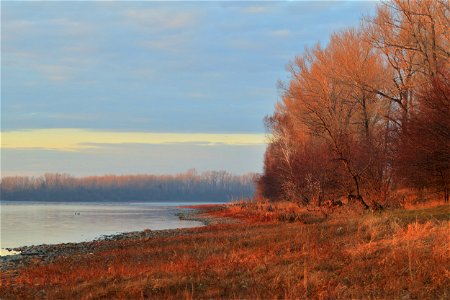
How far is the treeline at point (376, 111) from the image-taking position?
2727cm

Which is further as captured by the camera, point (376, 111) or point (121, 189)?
point (121, 189)

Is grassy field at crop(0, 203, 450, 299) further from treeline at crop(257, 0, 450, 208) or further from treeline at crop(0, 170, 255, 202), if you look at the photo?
treeline at crop(0, 170, 255, 202)

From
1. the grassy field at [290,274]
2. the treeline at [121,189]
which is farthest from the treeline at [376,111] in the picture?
the treeline at [121,189]

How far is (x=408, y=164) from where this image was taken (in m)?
28.0

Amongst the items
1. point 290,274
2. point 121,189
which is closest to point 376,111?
point 290,274

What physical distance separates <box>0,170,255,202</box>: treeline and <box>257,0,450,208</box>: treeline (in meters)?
134

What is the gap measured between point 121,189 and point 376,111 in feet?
532

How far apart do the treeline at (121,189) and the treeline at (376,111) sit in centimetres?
13417

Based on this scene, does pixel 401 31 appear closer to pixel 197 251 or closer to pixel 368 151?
pixel 368 151

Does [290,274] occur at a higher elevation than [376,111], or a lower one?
lower

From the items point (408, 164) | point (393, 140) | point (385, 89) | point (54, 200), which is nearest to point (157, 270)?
point (408, 164)

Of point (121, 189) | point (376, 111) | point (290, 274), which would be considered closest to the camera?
point (290, 274)

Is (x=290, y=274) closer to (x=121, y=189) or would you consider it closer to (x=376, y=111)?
(x=376, y=111)

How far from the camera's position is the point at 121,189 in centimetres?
19050
